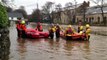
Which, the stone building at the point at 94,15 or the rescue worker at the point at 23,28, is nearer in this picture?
the rescue worker at the point at 23,28

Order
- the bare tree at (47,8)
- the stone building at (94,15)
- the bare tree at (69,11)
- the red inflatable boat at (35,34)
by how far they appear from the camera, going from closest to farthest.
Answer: the red inflatable boat at (35,34), the stone building at (94,15), the bare tree at (69,11), the bare tree at (47,8)

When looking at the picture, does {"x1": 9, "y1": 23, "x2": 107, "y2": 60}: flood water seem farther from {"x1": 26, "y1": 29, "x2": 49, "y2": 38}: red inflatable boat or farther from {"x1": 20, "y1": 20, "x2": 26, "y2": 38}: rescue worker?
{"x1": 20, "y1": 20, "x2": 26, "y2": 38}: rescue worker

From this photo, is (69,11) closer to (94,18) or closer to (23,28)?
(94,18)

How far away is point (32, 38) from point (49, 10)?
362 feet

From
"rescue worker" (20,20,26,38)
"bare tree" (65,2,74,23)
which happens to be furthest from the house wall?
"rescue worker" (20,20,26,38)

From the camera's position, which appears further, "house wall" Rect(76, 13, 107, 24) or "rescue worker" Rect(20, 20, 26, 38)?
"house wall" Rect(76, 13, 107, 24)

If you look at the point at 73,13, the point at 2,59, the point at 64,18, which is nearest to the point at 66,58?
the point at 2,59

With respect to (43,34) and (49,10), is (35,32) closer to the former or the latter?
(43,34)

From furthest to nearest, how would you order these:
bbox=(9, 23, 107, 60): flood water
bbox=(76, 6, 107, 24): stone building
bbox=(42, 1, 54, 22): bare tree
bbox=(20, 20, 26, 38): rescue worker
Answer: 1. bbox=(42, 1, 54, 22): bare tree
2. bbox=(76, 6, 107, 24): stone building
3. bbox=(20, 20, 26, 38): rescue worker
4. bbox=(9, 23, 107, 60): flood water

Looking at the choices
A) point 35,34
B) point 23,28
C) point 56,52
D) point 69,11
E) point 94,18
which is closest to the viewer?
point 56,52

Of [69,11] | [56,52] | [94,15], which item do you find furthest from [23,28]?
[69,11]

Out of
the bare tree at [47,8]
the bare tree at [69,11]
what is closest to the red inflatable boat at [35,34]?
the bare tree at [69,11]

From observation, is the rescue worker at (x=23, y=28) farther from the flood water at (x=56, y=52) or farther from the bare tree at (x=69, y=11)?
the bare tree at (x=69, y=11)

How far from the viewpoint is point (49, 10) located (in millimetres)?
141000
